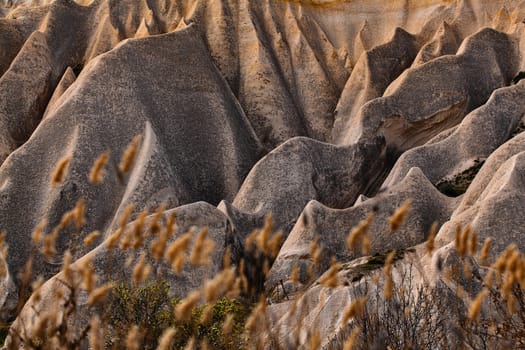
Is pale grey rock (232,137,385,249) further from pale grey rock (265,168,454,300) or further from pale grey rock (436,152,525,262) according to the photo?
pale grey rock (436,152,525,262)

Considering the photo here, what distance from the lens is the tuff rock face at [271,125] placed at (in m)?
25.2

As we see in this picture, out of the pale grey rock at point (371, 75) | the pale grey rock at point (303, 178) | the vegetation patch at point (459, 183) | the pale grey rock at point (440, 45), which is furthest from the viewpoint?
the pale grey rock at point (440, 45)

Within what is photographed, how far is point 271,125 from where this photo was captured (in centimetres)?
3809

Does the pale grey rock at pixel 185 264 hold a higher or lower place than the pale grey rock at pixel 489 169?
higher

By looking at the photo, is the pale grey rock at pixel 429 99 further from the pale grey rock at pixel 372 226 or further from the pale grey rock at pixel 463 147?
the pale grey rock at pixel 372 226

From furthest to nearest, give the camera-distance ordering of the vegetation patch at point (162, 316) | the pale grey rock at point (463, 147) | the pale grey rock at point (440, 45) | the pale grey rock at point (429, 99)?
the pale grey rock at point (440, 45) → the pale grey rock at point (429, 99) → the pale grey rock at point (463, 147) → the vegetation patch at point (162, 316)

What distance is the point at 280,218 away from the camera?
1137 inches

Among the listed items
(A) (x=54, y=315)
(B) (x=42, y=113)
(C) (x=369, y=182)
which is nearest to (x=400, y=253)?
(C) (x=369, y=182)

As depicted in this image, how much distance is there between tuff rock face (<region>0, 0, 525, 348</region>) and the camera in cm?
2517

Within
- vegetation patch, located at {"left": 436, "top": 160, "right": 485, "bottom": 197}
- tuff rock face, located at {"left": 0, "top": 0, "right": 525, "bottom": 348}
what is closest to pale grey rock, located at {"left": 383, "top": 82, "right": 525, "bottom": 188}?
tuff rock face, located at {"left": 0, "top": 0, "right": 525, "bottom": 348}

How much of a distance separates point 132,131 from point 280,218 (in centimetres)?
693

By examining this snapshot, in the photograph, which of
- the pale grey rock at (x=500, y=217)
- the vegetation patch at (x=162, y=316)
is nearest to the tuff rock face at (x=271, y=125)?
the pale grey rock at (x=500, y=217)

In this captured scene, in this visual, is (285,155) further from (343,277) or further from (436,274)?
(436,274)

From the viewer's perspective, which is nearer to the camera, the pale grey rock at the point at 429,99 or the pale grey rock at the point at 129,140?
the pale grey rock at the point at 129,140
